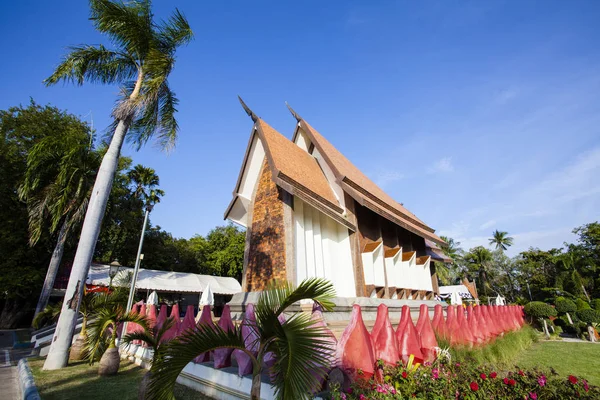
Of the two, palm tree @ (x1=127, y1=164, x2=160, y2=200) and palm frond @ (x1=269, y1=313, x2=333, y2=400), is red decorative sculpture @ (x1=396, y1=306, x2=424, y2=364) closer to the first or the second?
palm frond @ (x1=269, y1=313, x2=333, y2=400)

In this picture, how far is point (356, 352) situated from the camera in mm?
3188

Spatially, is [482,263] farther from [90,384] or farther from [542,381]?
[90,384]

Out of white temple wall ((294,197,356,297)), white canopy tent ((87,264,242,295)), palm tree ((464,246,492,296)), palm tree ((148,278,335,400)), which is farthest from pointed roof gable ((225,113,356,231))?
palm tree ((464,246,492,296))

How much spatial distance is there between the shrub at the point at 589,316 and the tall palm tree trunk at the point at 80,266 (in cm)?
1893

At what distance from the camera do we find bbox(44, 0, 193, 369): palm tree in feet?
24.9

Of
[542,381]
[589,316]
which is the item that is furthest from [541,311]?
[542,381]

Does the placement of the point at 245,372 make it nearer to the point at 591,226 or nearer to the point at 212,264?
the point at 212,264

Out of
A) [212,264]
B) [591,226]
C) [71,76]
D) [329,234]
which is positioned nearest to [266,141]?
[329,234]

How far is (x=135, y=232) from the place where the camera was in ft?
79.8

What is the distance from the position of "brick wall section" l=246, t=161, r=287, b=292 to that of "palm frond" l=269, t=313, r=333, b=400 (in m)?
5.55

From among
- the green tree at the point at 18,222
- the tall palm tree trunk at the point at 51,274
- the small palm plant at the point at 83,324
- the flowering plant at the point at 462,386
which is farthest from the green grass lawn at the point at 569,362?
the green tree at the point at 18,222

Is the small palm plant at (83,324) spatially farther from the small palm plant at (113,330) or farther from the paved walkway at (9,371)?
the small palm plant at (113,330)

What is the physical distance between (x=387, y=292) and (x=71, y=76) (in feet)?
39.1

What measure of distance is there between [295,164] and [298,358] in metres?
7.80
